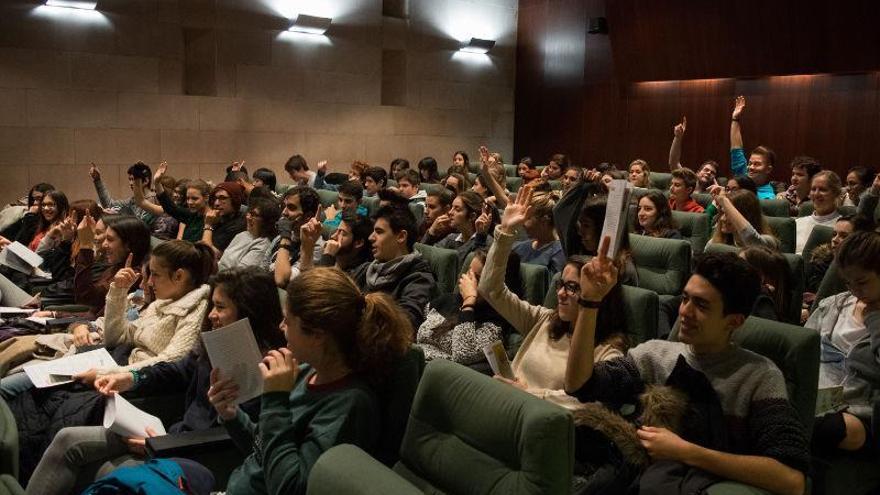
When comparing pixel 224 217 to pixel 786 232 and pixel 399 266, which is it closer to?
pixel 399 266

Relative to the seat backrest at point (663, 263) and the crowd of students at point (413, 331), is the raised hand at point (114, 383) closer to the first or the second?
the crowd of students at point (413, 331)

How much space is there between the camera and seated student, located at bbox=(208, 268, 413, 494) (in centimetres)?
217

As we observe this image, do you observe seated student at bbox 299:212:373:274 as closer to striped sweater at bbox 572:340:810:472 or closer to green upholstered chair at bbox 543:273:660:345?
green upholstered chair at bbox 543:273:660:345

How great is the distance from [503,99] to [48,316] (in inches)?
402

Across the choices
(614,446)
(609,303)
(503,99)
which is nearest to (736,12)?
(503,99)

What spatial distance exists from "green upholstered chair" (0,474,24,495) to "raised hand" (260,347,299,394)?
0.65 m

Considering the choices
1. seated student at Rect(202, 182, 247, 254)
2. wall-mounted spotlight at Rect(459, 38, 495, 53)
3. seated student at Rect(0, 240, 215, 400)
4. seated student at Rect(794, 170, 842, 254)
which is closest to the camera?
seated student at Rect(0, 240, 215, 400)

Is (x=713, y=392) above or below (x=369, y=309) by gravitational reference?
below

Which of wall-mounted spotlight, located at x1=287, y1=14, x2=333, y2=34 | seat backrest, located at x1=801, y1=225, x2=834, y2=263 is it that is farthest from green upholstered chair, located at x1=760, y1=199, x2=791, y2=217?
wall-mounted spotlight, located at x1=287, y1=14, x2=333, y2=34

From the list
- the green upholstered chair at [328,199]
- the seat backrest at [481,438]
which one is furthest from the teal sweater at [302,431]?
the green upholstered chair at [328,199]

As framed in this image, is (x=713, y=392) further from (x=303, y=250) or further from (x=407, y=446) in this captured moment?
(x=303, y=250)

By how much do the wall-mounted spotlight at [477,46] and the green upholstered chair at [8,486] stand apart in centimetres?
1162

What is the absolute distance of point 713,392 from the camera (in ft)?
7.50

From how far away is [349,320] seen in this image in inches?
91.0
